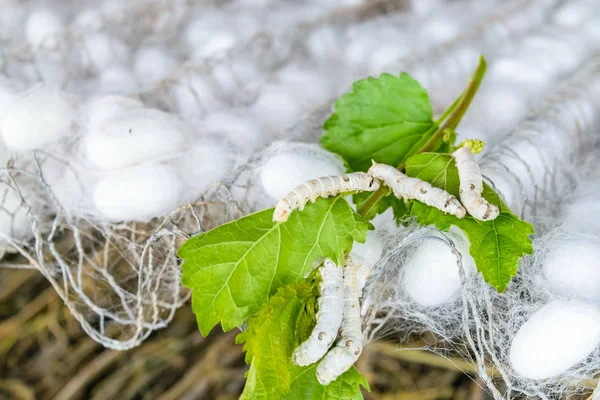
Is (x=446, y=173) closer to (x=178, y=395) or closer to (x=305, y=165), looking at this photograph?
(x=305, y=165)

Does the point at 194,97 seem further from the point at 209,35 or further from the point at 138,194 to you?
the point at 138,194

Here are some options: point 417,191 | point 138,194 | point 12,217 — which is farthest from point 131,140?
point 417,191

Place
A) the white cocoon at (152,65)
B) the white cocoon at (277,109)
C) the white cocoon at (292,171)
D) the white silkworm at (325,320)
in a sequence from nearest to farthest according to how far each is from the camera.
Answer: the white silkworm at (325,320) < the white cocoon at (292,171) < the white cocoon at (277,109) < the white cocoon at (152,65)

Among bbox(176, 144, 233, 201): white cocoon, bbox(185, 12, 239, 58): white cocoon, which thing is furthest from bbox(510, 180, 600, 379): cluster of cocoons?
bbox(185, 12, 239, 58): white cocoon

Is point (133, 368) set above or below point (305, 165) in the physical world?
below

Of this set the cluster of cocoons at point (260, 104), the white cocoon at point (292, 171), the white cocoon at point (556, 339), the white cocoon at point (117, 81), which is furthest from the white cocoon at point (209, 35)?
the white cocoon at point (556, 339)

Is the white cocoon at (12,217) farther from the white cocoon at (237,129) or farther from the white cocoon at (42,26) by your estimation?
the white cocoon at (42,26)

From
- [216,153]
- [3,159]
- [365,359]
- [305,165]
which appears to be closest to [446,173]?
[305,165]

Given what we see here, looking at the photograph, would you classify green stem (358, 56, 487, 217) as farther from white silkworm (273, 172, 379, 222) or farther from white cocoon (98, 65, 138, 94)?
white cocoon (98, 65, 138, 94)
